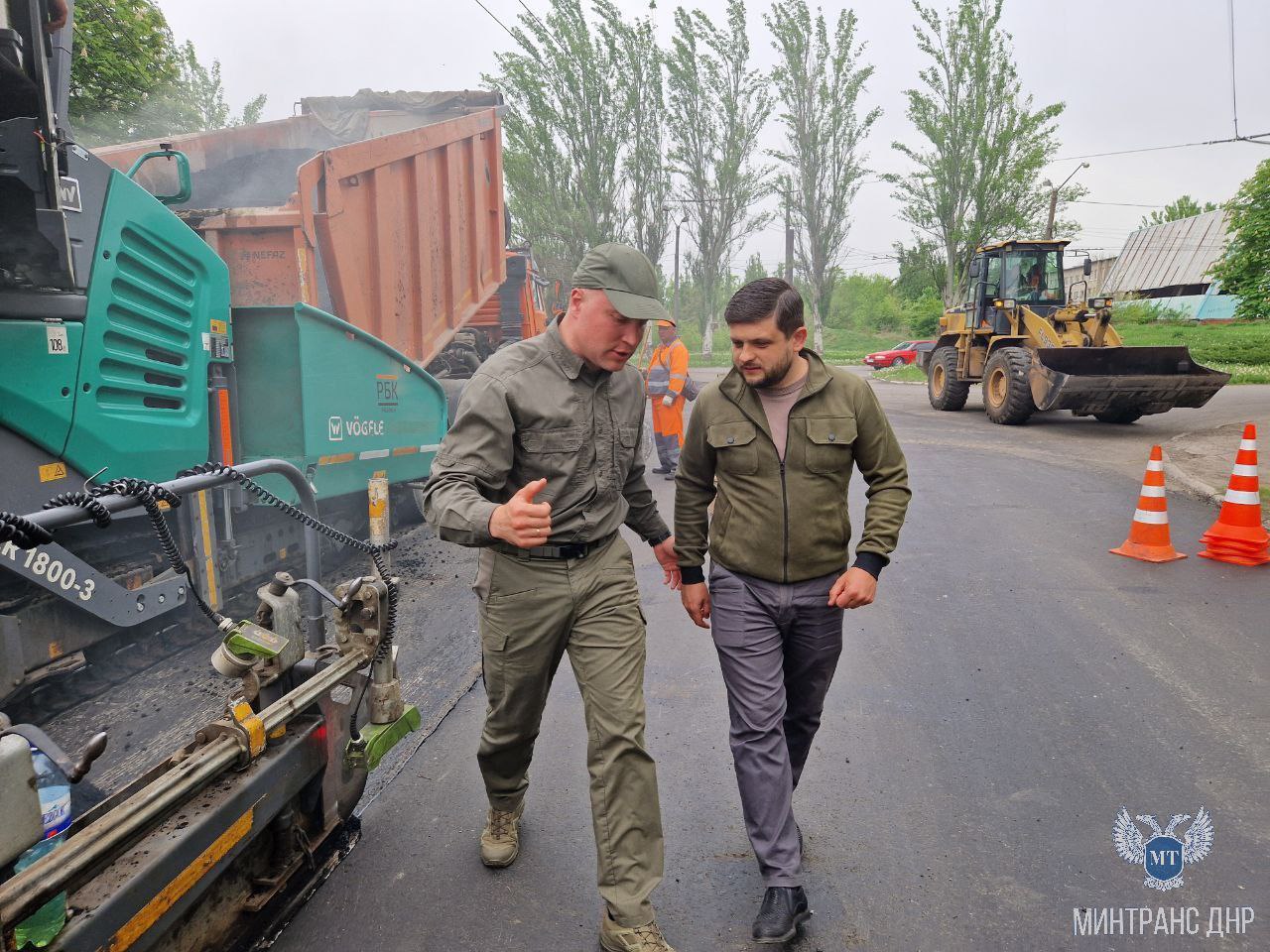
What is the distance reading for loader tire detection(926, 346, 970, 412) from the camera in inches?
599

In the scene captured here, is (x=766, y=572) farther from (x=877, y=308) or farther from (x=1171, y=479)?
(x=877, y=308)

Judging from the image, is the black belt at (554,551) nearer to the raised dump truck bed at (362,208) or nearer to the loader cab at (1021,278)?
the raised dump truck bed at (362,208)

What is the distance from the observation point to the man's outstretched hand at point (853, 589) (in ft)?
7.98

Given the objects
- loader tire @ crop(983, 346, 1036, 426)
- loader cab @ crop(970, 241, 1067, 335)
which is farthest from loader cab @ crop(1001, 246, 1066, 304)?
loader tire @ crop(983, 346, 1036, 426)

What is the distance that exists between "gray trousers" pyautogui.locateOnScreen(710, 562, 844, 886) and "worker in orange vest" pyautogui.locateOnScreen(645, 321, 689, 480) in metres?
6.32

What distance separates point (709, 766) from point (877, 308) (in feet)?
200

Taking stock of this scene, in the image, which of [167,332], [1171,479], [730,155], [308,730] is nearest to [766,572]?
[308,730]

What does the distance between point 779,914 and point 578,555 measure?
43.4 inches

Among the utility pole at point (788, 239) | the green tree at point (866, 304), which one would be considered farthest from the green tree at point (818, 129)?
the green tree at point (866, 304)

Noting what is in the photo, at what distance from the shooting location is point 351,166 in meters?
6.14

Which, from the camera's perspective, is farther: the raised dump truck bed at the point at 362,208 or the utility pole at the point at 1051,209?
the utility pole at the point at 1051,209

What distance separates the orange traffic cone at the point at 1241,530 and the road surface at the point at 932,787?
323mm

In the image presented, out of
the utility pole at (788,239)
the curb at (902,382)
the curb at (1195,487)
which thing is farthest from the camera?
the utility pole at (788,239)

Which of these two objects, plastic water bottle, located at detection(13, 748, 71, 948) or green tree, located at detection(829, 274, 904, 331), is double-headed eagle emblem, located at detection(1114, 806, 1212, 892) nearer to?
plastic water bottle, located at detection(13, 748, 71, 948)
